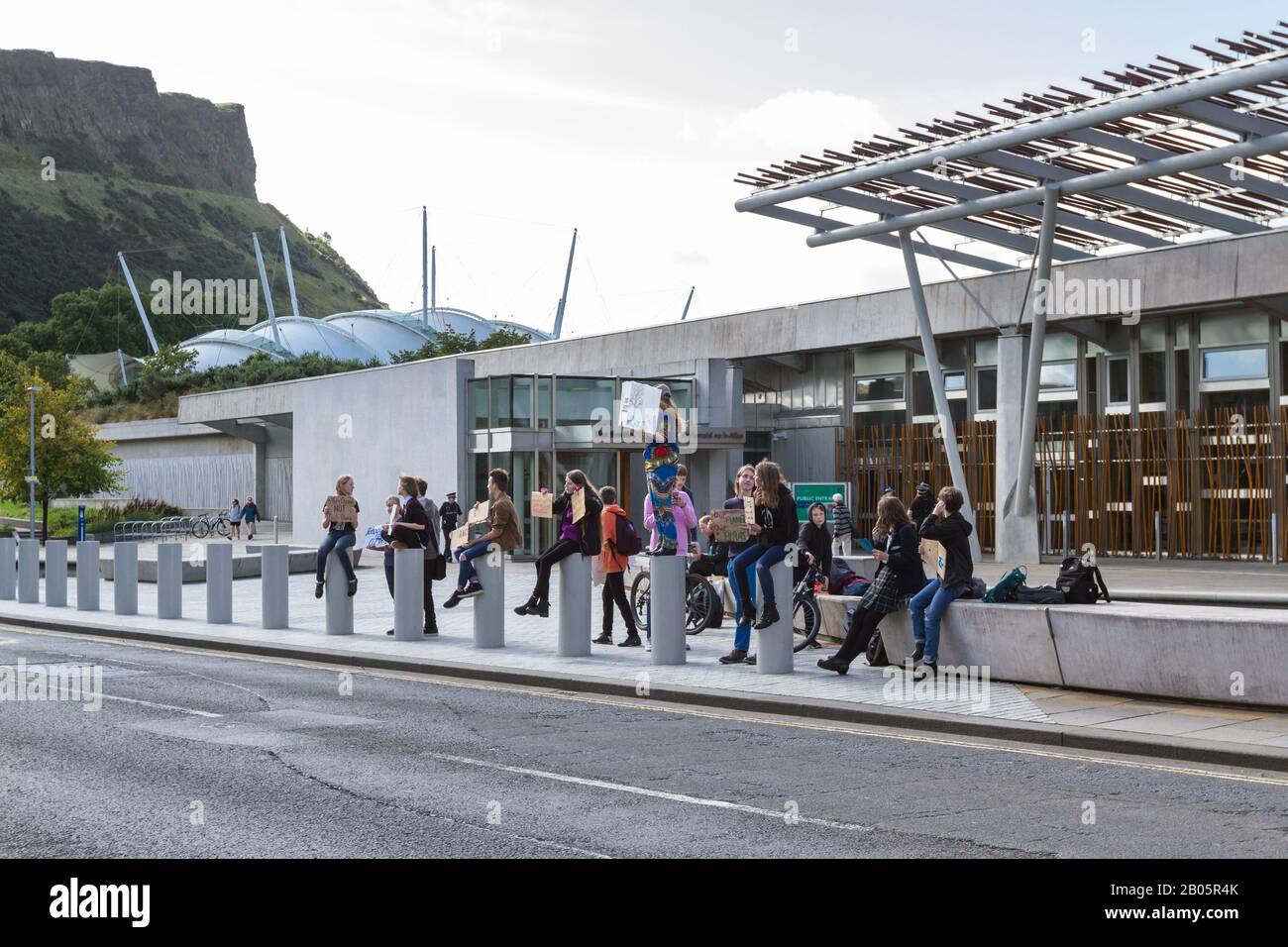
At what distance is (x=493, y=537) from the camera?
15.4m

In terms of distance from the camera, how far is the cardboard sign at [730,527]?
42.5 feet

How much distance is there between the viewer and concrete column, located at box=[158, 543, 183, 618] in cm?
1994

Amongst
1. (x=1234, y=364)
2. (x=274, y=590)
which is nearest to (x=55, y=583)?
(x=274, y=590)

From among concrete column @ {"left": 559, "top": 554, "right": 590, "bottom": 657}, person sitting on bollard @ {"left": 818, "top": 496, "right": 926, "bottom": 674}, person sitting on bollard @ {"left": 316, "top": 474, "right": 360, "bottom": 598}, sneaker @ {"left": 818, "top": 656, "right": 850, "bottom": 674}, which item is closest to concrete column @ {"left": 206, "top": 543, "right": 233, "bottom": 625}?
person sitting on bollard @ {"left": 316, "top": 474, "right": 360, "bottom": 598}

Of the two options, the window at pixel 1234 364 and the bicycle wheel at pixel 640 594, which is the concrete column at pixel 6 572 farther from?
the window at pixel 1234 364

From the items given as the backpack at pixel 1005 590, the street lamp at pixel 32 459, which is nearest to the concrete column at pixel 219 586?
the backpack at pixel 1005 590

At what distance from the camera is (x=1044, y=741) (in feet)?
31.3

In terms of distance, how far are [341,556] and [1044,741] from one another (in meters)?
9.82

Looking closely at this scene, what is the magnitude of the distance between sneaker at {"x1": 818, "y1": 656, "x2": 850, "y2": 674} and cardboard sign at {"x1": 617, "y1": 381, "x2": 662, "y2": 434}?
22214 mm

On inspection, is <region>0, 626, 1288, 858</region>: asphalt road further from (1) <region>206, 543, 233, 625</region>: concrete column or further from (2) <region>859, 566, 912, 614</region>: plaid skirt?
(1) <region>206, 543, 233, 625</region>: concrete column

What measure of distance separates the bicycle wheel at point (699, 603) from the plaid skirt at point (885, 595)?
3.88 meters

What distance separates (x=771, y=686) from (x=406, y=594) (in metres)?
5.74

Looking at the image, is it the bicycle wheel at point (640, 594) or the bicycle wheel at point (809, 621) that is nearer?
the bicycle wheel at point (809, 621)
